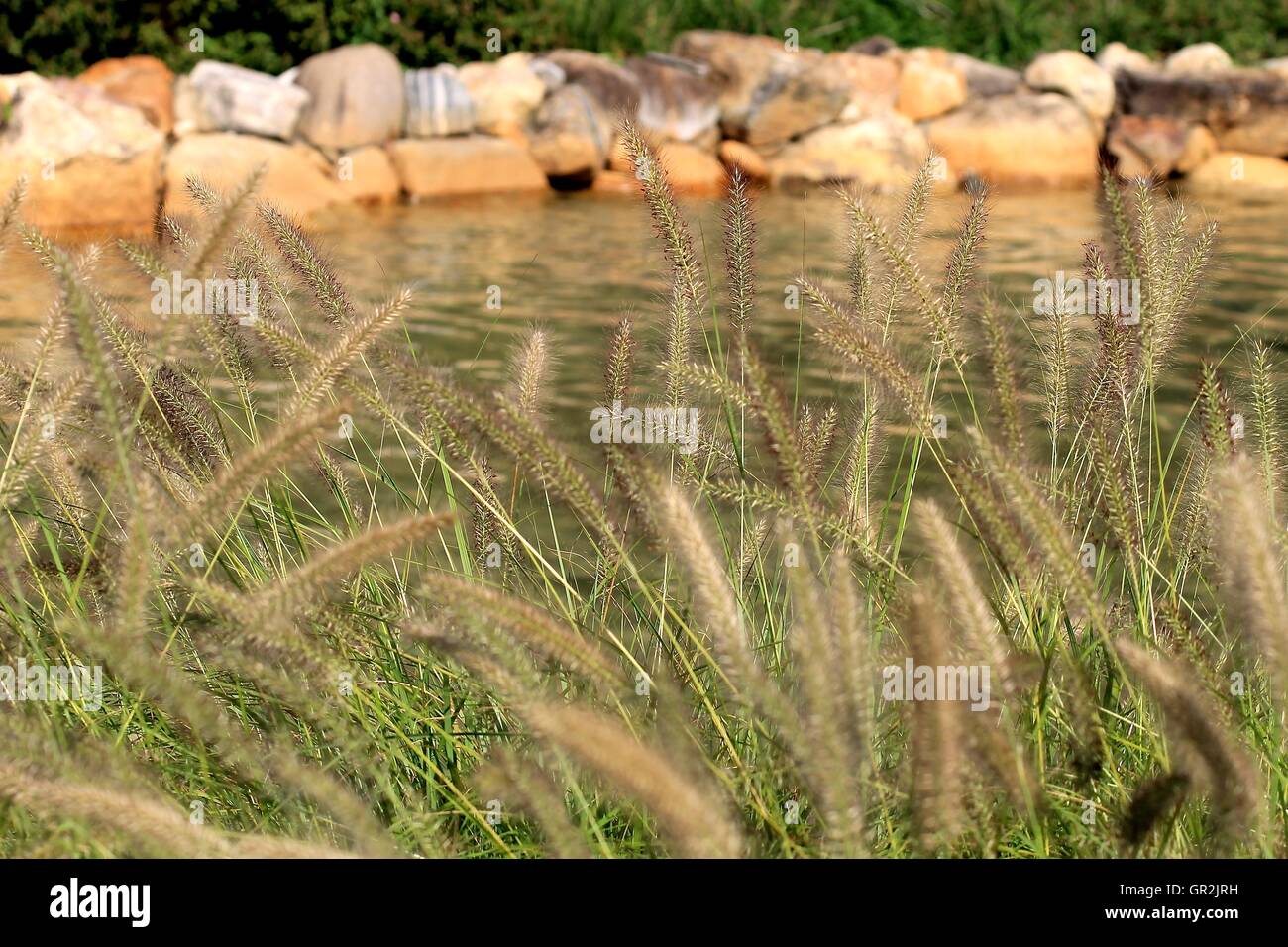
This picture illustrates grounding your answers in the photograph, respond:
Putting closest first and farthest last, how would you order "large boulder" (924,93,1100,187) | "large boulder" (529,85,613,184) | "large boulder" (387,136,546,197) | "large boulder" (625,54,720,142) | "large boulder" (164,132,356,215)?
"large boulder" (164,132,356,215)
"large boulder" (387,136,546,197)
"large boulder" (529,85,613,184)
"large boulder" (625,54,720,142)
"large boulder" (924,93,1100,187)

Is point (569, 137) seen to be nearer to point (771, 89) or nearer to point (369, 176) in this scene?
point (369, 176)

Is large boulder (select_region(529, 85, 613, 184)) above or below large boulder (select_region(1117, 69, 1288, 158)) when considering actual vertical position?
below

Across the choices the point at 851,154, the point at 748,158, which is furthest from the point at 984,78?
the point at 748,158

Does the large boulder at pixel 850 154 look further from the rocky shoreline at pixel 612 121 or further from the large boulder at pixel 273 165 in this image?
the large boulder at pixel 273 165

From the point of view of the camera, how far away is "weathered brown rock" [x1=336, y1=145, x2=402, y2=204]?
41.0 ft

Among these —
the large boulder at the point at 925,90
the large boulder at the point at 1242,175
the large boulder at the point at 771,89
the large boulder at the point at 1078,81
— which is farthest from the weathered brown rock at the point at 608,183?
the large boulder at the point at 1242,175

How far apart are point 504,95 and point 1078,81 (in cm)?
618

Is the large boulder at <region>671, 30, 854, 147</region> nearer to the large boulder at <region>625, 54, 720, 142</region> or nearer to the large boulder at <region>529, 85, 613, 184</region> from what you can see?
the large boulder at <region>625, 54, 720, 142</region>

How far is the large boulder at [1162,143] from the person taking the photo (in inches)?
592

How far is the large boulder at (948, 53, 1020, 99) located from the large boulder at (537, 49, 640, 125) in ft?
12.4

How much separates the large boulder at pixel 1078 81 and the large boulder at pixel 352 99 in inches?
272

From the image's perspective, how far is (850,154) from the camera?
14391mm

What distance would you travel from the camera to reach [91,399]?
2.42 m

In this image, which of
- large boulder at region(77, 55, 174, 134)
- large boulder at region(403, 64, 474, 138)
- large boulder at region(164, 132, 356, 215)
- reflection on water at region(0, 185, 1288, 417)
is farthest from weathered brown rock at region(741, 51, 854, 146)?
large boulder at region(77, 55, 174, 134)
